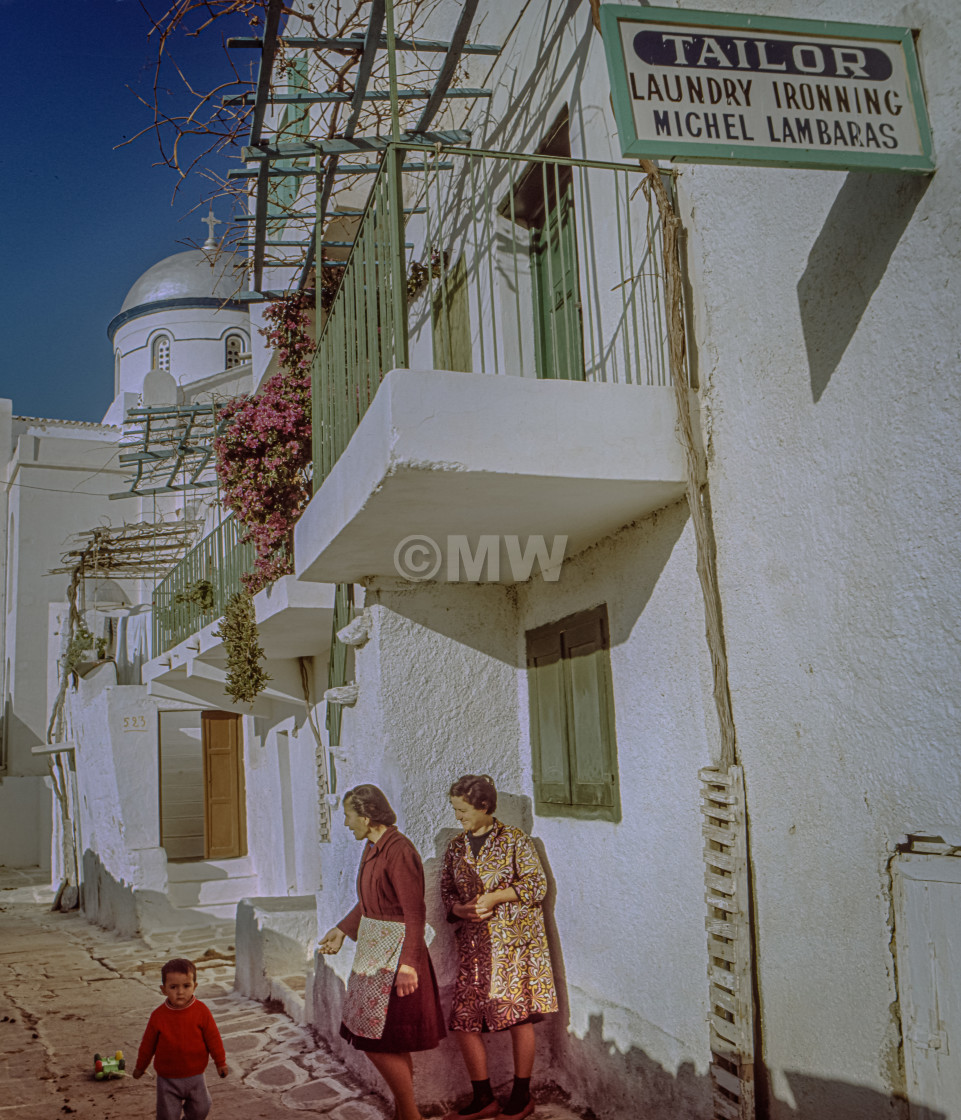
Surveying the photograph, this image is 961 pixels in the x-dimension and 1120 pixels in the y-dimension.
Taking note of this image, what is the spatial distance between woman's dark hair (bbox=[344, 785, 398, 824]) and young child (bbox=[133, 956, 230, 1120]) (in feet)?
3.50

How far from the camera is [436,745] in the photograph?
581 cm

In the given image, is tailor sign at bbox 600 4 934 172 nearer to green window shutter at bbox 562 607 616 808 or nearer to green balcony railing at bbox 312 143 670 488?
green balcony railing at bbox 312 143 670 488

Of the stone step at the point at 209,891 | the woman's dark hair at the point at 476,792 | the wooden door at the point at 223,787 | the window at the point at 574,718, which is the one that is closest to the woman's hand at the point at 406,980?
the woman's dark hair at the point at 476,792

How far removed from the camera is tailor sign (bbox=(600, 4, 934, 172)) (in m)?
2.92

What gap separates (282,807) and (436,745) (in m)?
7.53

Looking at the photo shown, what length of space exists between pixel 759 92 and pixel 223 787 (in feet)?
45.5

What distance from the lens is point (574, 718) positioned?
5512mm

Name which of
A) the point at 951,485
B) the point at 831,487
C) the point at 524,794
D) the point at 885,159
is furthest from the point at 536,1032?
the point at 885,159

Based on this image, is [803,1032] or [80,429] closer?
[803,1032]

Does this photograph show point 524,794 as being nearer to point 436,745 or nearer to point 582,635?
point 436,745

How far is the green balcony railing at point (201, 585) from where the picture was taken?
10883 mm

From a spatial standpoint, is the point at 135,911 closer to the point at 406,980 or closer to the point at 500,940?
the point at 500,940

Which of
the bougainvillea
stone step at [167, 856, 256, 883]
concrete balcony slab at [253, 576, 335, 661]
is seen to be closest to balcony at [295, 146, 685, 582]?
concrete balcony slab at [253, 576, 335, 661]

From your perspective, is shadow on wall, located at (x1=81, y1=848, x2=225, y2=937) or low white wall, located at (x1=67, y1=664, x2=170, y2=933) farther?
low white wall, located at (x1=67, y1=664, x2=170, y2=933)
